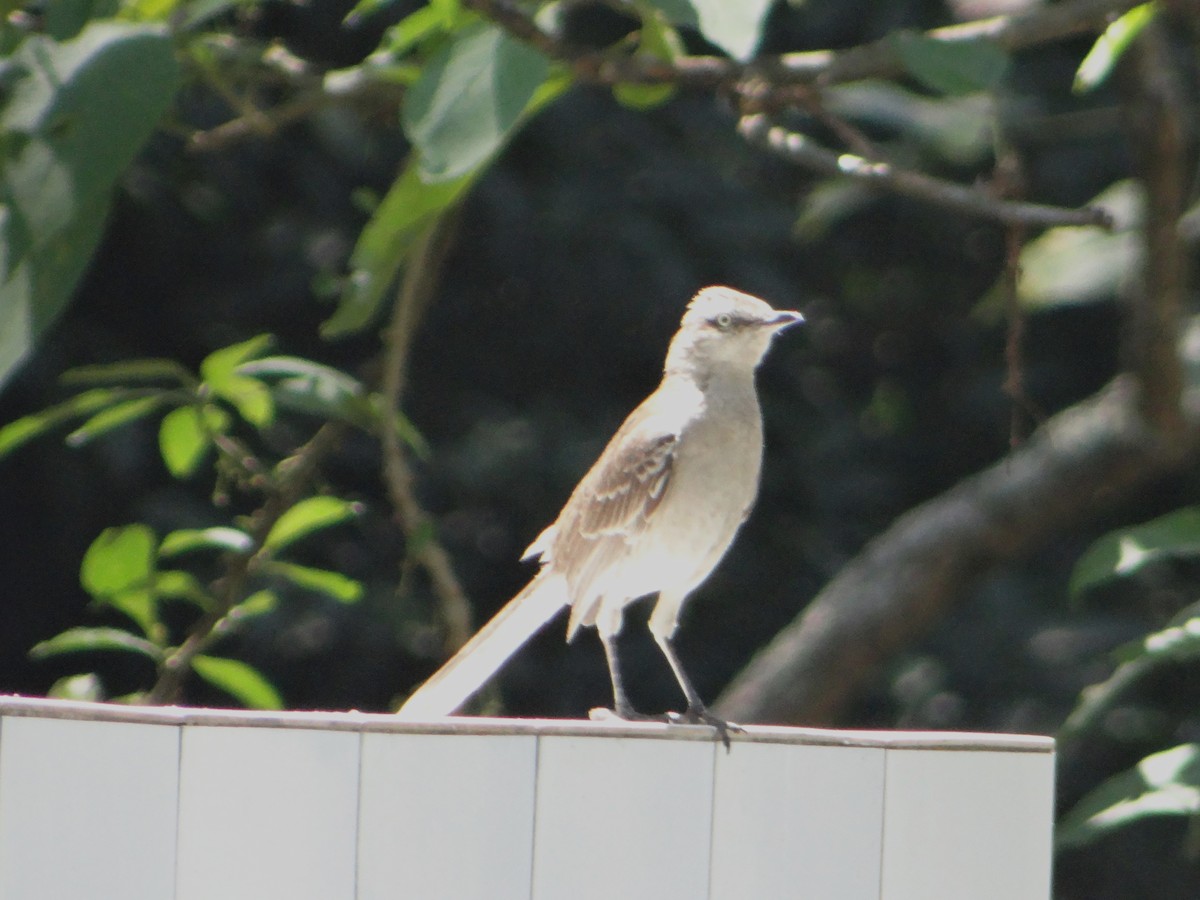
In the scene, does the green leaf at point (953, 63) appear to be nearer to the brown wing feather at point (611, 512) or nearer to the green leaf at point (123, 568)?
the brown wing feather at point (611, 512)

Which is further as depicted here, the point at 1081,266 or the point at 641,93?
the point at 1081,266

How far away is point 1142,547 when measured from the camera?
3.45 m

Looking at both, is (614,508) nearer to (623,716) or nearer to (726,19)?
(623,716)

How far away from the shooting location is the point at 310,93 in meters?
4.37

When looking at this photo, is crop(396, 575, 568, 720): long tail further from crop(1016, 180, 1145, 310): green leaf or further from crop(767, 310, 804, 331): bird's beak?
crop(1016, 180, 1145, 310): green leaf

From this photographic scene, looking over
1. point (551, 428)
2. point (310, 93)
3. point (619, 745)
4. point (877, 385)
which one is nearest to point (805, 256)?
point (877, 385)

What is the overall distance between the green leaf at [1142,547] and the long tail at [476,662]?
1187 millimetres

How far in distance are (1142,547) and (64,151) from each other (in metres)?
2.32

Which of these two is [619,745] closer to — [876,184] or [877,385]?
[876,184]

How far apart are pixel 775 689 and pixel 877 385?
2.79 metres

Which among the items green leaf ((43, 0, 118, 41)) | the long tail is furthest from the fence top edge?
green leaf ((43, 0, 118, 41))

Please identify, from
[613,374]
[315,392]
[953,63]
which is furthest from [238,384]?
[613,374]

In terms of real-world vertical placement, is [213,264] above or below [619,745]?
above

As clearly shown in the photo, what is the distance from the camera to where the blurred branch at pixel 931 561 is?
479cm
